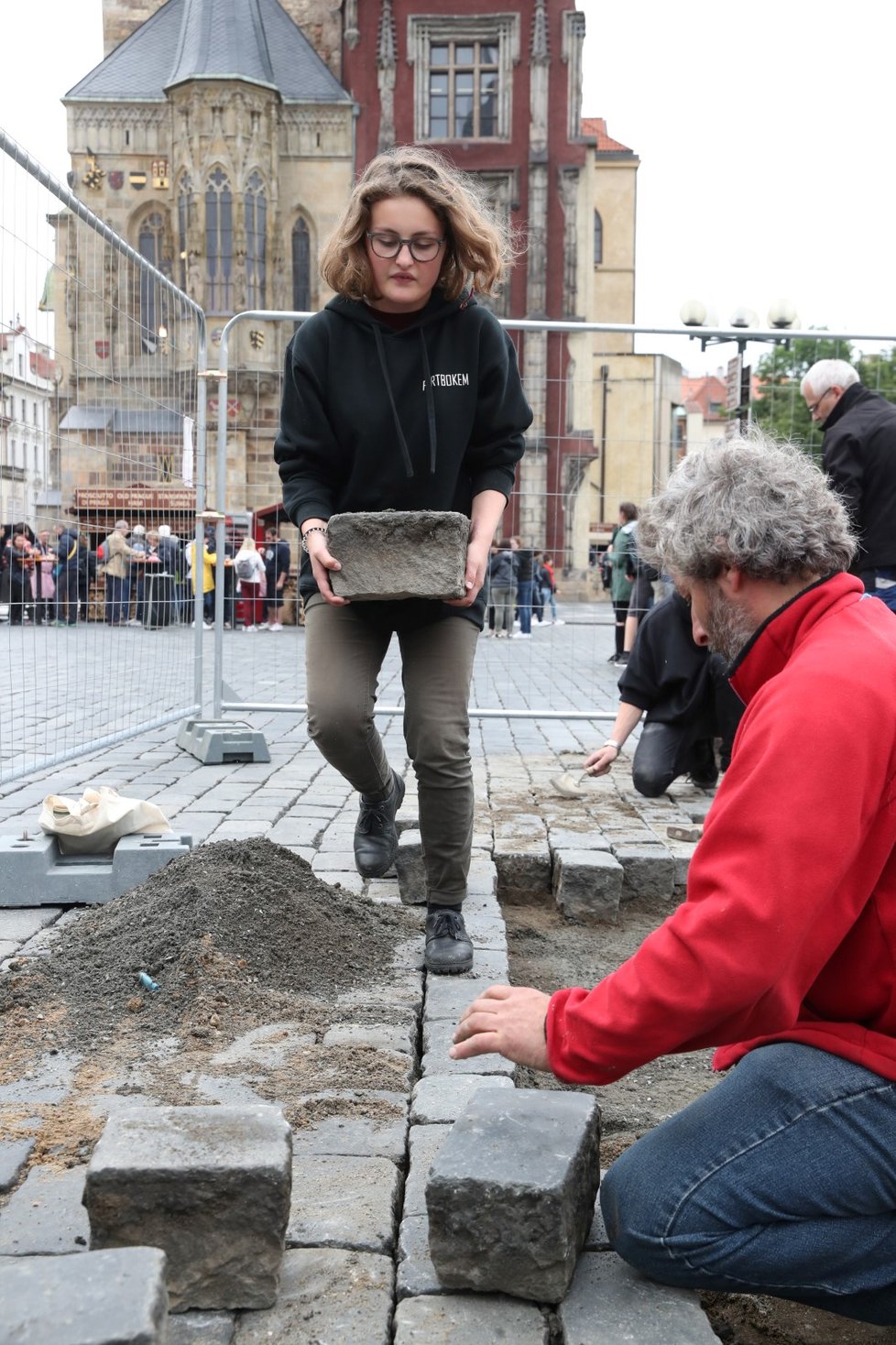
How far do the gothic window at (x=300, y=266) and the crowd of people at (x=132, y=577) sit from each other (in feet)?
89.6

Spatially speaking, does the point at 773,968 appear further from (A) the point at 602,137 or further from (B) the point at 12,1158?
(A) the point at 602,137

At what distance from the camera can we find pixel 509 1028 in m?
2.20

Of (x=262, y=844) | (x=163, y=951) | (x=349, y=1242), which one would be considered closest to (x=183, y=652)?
(x=262, y=844)

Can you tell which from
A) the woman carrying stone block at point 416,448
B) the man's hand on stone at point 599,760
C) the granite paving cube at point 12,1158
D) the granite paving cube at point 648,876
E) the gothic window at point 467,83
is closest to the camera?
the granite paving cube at point 12,1158

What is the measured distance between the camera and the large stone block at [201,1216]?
2.11 meters

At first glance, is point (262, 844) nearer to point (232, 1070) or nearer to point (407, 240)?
point (232, 1070)

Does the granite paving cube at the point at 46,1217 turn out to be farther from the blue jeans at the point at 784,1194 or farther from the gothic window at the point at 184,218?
the gothic window at the point at 184,218

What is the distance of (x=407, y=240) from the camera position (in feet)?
11.9

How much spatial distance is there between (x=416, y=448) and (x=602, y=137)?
4994cm

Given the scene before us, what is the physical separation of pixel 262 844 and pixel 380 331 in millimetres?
1623

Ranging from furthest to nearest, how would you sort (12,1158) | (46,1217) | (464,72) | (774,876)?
(464,72) → (12,1158) → (46,1217) → (774,876)

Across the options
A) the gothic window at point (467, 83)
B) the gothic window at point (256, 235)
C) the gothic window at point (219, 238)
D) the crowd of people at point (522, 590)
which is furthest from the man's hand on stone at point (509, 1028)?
the gothic window at point (467, 83)

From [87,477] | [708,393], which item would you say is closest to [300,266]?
[87,477]

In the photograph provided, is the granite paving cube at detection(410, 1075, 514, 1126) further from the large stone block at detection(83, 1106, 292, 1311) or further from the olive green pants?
the olive green pants
